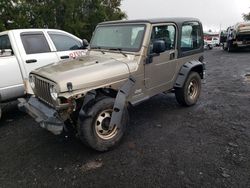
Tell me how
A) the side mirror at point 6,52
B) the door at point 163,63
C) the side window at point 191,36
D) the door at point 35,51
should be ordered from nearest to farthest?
the door at point 163,63 → the side window at point 191,36 → the side mirror at point 6,52 → the door at point 35,51

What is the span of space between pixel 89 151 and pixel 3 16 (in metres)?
12.4

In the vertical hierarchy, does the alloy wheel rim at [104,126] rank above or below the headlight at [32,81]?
below

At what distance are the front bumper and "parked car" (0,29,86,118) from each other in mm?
698

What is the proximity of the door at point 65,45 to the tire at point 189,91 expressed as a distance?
2.50m

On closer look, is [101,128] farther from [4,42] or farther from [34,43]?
[4,42]

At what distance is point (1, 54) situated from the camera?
5.79m

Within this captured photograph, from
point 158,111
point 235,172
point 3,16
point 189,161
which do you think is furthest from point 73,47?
point 3,16

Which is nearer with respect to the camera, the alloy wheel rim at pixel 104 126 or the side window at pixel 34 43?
the alloy wheel rim at pixel 104 126

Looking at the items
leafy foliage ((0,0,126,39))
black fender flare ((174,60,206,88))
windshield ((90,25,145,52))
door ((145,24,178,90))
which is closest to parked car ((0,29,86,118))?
windshield ((90,25,145,52))

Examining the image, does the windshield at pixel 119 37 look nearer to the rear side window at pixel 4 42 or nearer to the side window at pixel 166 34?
the side window at pixel 166 34

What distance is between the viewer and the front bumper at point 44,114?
375 centimetres

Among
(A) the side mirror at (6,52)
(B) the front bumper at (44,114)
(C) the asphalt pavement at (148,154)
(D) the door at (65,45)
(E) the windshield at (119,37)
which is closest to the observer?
(C) the asphalt pavement at (148,154)

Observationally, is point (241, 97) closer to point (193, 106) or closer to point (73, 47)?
point (193, 106)

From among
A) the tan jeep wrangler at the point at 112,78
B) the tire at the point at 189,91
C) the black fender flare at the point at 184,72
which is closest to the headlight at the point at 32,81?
the tan jeep wrangler at the point at 112,78
